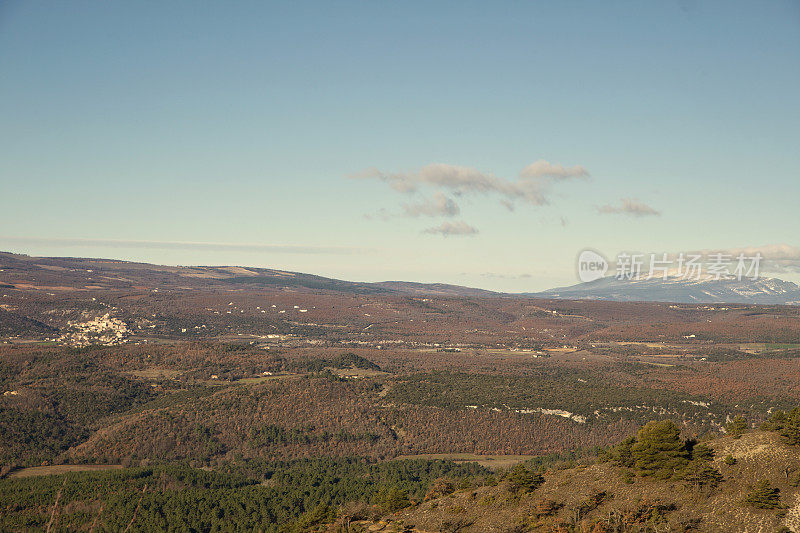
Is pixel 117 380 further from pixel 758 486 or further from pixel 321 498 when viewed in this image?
pixel 758 486

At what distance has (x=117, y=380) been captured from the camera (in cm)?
14950

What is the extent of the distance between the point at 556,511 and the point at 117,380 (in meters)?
124

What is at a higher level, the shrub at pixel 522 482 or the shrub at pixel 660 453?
the shrub at pixel 660 453

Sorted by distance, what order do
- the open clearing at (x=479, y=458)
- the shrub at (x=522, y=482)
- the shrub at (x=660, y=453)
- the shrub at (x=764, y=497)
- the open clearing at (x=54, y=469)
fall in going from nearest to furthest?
the shrub at (x=764, y=497) → the shrub at (x=660, y=453) → the shrub at (x=522, y=482) → the open clearing at (x=54, y=469) → the open clearing at (x=479, y=458)

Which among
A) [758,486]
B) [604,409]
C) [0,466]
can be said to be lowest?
[0,466]

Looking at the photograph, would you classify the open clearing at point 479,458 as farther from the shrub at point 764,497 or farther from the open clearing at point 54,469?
the shrub at point 764,497

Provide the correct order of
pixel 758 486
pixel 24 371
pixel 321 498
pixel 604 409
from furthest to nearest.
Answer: pixel 24 371 → pixel 604 409 → pixel 321 498 → pixel 758 486

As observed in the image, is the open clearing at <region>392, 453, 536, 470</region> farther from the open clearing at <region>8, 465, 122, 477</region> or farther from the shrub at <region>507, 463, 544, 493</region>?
the shrub at <region>507, 463, 544, 493</region>

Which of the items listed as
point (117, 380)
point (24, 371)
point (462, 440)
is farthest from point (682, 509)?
point (24, 371)

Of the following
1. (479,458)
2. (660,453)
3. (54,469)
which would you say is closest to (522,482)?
(660,453)

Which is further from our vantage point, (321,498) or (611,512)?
(321,498)

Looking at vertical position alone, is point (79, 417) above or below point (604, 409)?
below

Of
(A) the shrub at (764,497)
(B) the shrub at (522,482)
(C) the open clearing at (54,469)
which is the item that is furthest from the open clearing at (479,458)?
(A) the shrub at (764,497)

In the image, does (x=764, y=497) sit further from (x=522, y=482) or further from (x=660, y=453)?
(x=522, y=482)
